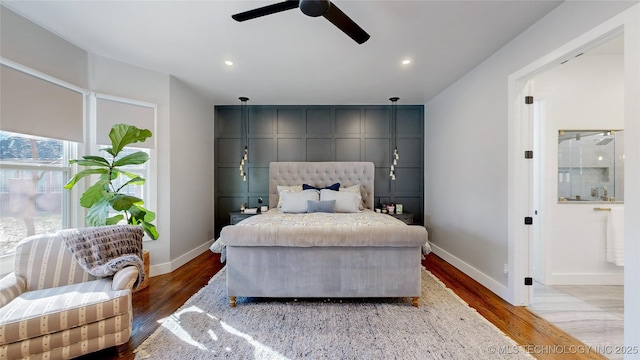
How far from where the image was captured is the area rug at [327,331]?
5.94 ft

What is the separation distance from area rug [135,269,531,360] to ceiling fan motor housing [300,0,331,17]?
7.88 ft

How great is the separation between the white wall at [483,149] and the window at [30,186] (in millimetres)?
4827

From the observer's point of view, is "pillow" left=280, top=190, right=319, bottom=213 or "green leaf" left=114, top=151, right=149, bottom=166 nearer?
"green leaf" left=114, top=151, right=149, bottom=166

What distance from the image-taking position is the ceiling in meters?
2.09

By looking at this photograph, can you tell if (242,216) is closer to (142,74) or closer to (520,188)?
(142,74)

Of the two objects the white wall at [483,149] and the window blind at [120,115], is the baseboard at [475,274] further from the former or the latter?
the window blind at [120,115]

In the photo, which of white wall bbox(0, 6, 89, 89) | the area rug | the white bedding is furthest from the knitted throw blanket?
white wall bbox(0, 6, 89, 89)

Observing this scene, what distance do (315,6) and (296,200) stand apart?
8.92 feet

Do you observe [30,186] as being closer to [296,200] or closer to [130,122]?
[130,122]

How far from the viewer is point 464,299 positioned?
2.62 metres

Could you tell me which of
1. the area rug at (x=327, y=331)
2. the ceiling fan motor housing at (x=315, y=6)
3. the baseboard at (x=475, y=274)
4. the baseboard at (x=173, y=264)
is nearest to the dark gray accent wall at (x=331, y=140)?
the baseboard at (x=173, y=264)

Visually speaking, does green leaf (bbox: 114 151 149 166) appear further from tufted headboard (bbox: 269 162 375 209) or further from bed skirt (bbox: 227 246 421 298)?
tufted headboard (bbox: 269 162 375 209)

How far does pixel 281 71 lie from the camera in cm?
326

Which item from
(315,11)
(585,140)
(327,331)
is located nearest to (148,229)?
(327,331)
